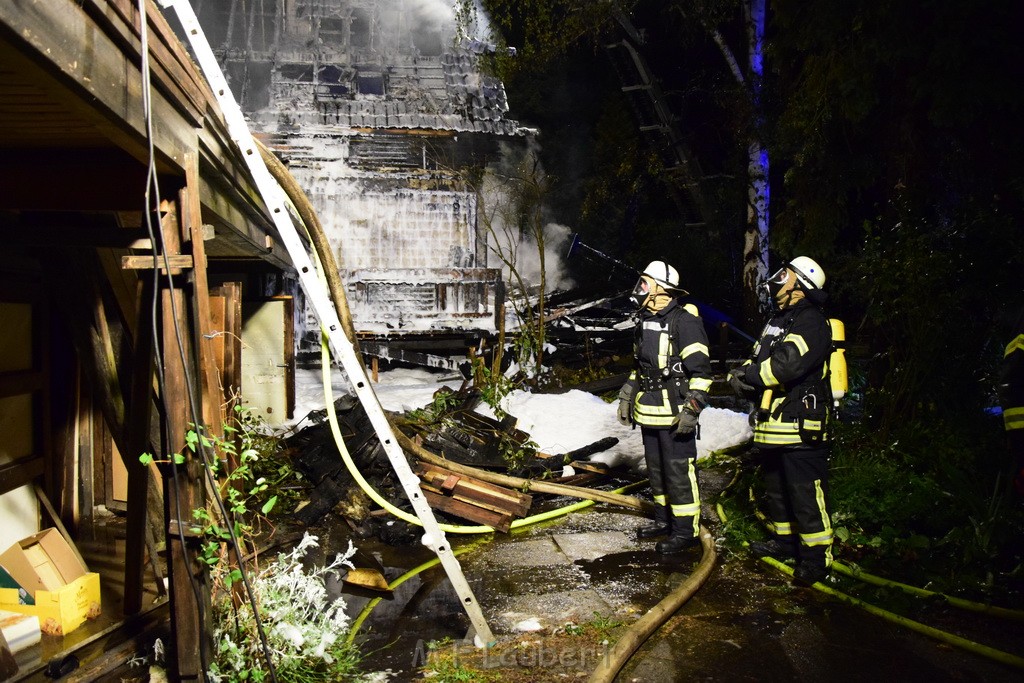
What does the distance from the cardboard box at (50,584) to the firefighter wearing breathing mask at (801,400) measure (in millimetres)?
4647

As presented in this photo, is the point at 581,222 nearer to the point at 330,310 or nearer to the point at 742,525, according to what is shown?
the point at 742,525

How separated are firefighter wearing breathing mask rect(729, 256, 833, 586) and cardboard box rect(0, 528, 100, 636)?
465 centimetres

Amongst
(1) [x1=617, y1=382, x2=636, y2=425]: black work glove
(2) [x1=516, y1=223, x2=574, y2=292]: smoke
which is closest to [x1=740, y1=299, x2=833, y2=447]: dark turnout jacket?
(1) [x1=617, y1=382, x2=636, y2=425]: black work glove

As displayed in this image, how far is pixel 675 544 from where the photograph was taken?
5.53 m

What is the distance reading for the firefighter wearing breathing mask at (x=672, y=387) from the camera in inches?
213

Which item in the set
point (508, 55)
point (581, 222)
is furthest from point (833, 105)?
point (581, 222)

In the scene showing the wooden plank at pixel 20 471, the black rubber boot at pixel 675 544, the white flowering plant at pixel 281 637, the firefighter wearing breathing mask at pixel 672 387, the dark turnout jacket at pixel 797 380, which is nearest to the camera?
the white flowering plant at pixel 281 637

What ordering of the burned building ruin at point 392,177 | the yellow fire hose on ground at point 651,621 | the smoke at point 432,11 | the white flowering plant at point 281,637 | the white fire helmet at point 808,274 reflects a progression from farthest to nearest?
the smoke at point 432,11, the burned building ruin at point 392,177, the white fire helmet at point 808,274, the yellow fire hose on ground at point 651,621, the white flowering plant at point 281,637

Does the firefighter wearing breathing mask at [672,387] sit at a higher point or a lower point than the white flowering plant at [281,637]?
higher

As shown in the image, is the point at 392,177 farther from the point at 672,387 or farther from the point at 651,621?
the point at 651,621

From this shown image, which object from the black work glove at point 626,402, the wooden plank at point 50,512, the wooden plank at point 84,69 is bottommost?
the wooden plank at point 50,512

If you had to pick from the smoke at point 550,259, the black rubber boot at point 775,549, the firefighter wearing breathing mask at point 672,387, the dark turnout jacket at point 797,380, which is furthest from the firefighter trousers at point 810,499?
the smoke at point 550,259

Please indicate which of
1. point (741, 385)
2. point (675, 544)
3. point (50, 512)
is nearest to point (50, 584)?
point (50, 512)

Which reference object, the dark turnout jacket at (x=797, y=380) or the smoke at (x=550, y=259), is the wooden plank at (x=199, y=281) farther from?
the smoke at (x=550, y=259)
